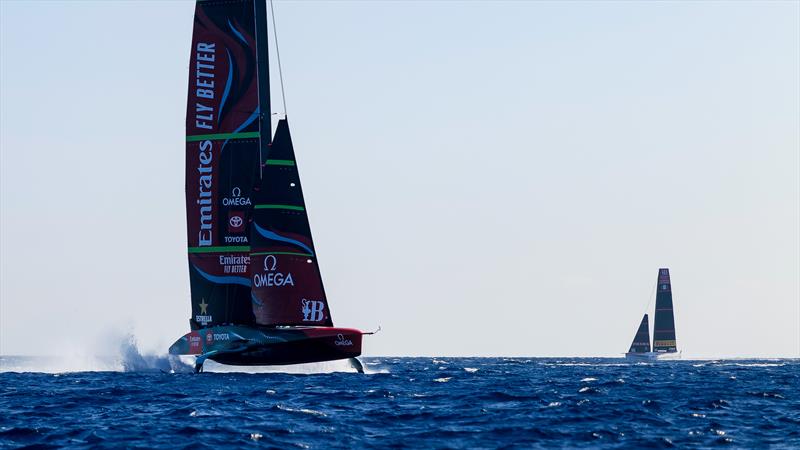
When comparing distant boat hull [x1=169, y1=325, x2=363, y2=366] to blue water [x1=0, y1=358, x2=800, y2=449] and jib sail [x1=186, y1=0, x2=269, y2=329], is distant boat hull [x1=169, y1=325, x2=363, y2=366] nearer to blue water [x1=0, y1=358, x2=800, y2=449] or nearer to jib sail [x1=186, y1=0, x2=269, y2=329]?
jib sail [x1=186, y1=0, x2=269, y2=329]

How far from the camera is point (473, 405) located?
33625 mm

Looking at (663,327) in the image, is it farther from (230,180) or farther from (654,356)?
(230,180)

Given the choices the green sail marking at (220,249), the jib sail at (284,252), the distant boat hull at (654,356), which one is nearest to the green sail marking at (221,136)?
the jib sail at (284,252)

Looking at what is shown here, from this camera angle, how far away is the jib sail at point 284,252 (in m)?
49.1

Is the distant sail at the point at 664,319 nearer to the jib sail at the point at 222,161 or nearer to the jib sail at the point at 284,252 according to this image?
A: the jib sail at the point at 222,161

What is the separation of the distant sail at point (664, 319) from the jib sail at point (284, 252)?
290 ft

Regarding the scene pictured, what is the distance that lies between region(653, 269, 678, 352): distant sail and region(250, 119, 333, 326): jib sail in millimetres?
88449

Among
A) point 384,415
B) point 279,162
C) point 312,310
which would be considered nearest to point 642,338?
point 312,310

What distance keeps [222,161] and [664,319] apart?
90.0 m

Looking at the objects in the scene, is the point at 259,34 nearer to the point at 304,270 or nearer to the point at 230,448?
the point at 304,270

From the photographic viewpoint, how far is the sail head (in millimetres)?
52781

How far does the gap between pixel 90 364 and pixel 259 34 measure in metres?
19.8

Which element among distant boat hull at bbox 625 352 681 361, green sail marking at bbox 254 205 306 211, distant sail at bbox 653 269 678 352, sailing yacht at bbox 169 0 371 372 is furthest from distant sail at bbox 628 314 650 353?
green sail marking at bbox 254 205 306 211

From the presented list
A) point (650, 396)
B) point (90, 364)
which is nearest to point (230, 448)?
point (650, 396)
